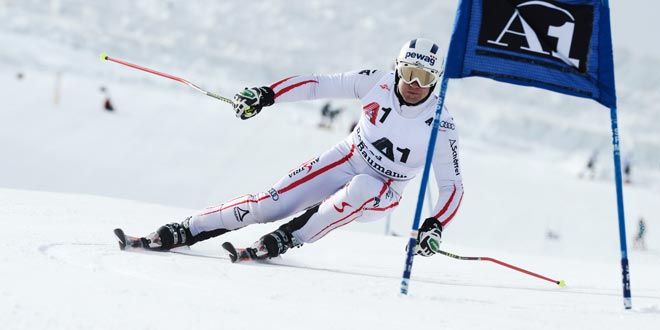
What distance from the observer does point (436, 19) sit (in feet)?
480

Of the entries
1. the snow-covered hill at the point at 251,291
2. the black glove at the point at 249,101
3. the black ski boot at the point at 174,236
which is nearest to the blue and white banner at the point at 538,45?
the snow-covered hill at the point at 251,291

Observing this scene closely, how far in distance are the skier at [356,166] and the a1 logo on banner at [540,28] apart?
839 mm

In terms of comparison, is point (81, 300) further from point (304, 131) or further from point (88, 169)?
point (304, 131)

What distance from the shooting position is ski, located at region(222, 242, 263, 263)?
16.1ft

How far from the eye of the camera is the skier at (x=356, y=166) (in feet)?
16.6


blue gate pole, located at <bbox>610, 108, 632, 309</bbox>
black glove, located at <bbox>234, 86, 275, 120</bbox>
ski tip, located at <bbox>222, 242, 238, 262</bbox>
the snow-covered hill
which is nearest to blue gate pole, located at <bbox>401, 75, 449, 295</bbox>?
the snow-covered hill

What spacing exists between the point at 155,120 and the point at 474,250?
2019cm

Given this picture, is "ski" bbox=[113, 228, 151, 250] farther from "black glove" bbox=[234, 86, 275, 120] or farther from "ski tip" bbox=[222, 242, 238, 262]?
"black glove" bbox=[234, 86, 275, 120]

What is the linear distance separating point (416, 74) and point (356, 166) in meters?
0.77

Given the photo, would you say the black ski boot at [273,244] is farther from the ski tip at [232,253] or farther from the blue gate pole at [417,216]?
the blue gate pole at [417,216]

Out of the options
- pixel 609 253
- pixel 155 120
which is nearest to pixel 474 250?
pixel 609 253

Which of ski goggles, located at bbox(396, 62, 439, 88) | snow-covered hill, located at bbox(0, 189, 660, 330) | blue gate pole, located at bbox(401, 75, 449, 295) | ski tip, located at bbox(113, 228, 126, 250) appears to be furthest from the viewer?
ski goggles, located at bbox(396, 62, 439, 88)

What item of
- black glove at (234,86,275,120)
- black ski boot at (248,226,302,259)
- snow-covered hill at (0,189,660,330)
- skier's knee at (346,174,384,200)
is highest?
black glove at (234,86,275,120)

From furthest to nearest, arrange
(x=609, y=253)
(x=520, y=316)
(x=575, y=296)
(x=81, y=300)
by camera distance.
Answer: (x=609, y=253)
(x=575, y=296)
(x=520, y=316)
(x=81, y=300)
